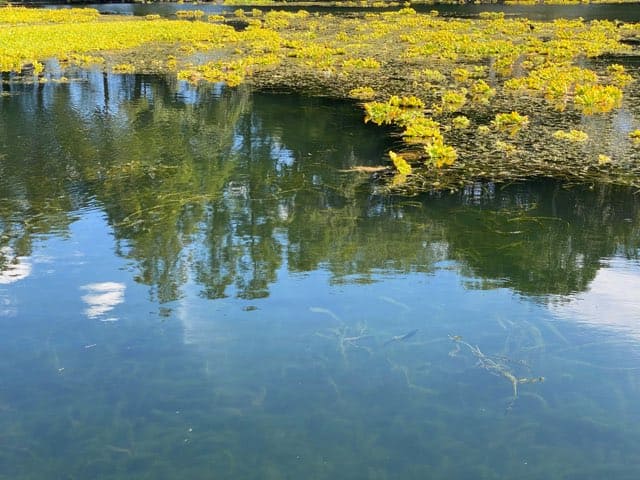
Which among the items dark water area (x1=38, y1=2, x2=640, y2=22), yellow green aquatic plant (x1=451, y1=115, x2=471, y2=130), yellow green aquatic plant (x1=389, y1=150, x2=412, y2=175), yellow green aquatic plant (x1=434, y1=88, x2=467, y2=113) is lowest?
yellow green aquatic plant (x1=389, y1=150, x2=412, y2=175)

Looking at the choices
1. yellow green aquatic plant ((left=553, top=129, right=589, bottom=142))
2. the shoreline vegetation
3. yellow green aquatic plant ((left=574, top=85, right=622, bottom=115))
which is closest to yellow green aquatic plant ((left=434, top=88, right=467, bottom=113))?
the shoreline vegetation

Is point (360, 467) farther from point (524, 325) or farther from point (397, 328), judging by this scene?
point (524, 325)

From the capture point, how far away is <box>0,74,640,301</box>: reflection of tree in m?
7.27

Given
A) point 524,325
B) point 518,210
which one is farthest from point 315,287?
point 518,210

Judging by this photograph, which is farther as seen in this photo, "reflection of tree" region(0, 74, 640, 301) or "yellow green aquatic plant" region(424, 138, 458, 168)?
"yellow green aquatic plant" region(424, 138, 458, 168)

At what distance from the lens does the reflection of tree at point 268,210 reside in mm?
7273

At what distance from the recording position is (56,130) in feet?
40.9

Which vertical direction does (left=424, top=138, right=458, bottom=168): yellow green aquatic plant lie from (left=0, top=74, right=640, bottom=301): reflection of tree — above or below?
above

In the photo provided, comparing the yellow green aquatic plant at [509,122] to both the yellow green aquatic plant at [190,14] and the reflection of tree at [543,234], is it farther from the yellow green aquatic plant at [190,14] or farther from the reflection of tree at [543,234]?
the yellow green aquatic plant at [190,14]

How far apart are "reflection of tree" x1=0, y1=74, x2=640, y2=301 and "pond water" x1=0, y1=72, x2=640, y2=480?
4 centimetres

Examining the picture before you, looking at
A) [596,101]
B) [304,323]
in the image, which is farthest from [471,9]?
[304,323]

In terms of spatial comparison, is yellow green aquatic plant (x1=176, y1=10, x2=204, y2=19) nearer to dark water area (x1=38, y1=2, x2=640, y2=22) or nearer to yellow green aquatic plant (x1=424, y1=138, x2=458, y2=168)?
dark water area (x1=38, y1=2, x2=640, y2=22)

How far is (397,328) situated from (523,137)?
22.6ft

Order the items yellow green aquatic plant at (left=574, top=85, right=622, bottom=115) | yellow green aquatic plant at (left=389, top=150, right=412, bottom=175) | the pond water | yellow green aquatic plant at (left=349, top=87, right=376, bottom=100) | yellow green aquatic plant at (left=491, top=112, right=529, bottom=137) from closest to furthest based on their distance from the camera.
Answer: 1. the pond water
2. yellow green aquatic plant at (left=389, top=150, right=412, bottom=175)
3. yellow green aquatic plant at (left=491, top=112, right=529, bottom=137)
4. yellow green aquatic plant at (left=574, top=85, right=622, bottom=115)
5. yellow green aquatic plant at (left=349, top=87, right=376, bottom=100)
